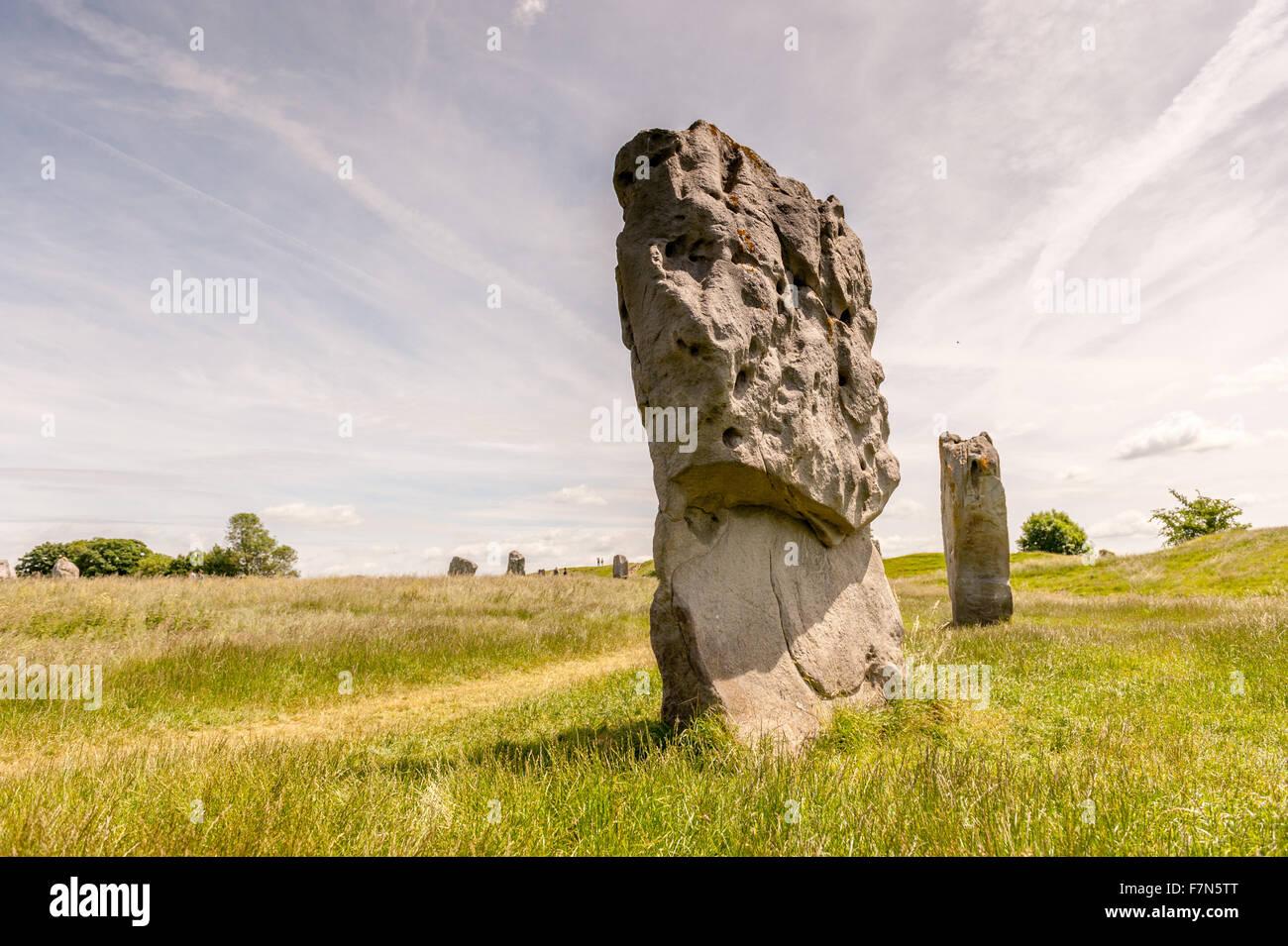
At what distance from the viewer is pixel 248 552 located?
2108 inches

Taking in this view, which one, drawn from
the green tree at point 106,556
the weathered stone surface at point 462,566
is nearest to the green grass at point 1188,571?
the weathered stone surface at point 462,566

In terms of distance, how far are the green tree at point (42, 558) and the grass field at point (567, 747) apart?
50.4m

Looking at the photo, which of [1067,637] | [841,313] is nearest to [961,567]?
[1067,637]

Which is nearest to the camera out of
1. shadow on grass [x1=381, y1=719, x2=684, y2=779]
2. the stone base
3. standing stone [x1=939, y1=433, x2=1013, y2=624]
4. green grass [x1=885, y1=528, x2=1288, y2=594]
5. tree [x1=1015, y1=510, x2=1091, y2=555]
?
shadow on grass [x1=381, y1=719, x2=684, y2=779]

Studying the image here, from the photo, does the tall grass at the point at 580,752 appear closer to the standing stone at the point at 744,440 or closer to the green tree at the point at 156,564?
the standing stone at the point at 744,440

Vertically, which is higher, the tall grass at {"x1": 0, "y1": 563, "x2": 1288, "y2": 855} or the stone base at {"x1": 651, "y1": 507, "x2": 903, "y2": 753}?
the stone base at {"x1": 651, "y1": 507, "x2": 903, "y2": 753}

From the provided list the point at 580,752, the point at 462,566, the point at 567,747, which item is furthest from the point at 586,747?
the point at 462,566

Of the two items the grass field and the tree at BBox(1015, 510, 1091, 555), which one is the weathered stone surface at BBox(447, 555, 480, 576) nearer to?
the grass field

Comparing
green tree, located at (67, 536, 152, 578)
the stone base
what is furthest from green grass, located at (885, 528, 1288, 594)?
green tree, located at (67, 536, 152, 578)

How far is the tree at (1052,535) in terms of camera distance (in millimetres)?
65125

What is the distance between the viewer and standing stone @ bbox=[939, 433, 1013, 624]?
13.5m

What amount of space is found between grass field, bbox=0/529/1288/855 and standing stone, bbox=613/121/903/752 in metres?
0.55

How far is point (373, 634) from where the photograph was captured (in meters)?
11.6
